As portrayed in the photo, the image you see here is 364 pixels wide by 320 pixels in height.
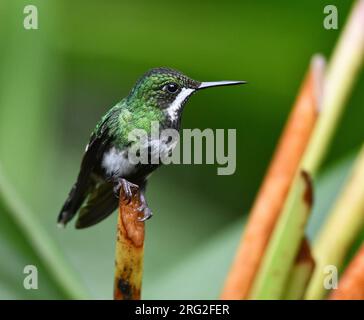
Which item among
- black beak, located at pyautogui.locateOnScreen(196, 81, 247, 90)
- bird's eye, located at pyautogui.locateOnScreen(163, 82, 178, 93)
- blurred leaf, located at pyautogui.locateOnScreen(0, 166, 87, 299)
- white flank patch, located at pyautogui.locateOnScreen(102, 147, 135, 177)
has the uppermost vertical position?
black beak, located at pyautogui.locateOnScreen(196, 81, 247, 90)

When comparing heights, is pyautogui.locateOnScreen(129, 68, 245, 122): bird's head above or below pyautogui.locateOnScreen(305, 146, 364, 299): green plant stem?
above

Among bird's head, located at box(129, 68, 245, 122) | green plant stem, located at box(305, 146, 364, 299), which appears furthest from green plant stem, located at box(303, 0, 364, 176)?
bird's head, located at box(129, 68, 245, 122)

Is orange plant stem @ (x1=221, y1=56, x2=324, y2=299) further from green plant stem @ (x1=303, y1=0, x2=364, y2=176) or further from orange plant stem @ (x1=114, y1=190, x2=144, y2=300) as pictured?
orange plant stem @ (x1=114, y1=190, x2=144, y2=300)

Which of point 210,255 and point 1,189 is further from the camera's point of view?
point 210,255

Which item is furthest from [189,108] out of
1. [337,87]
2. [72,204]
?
[72,204]
